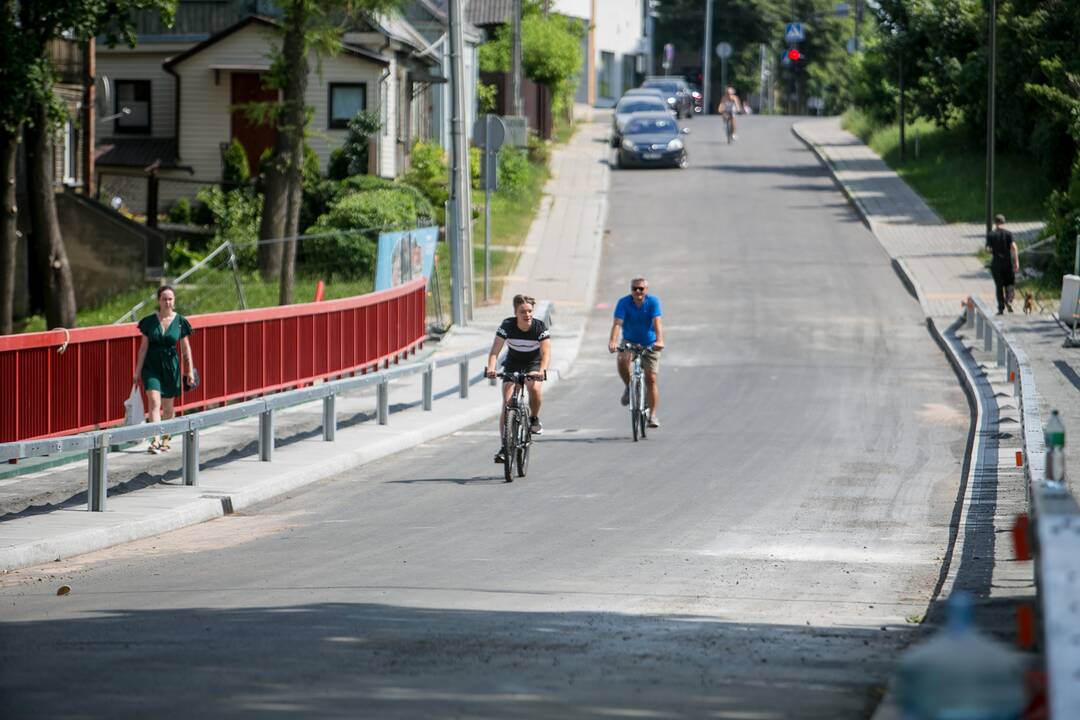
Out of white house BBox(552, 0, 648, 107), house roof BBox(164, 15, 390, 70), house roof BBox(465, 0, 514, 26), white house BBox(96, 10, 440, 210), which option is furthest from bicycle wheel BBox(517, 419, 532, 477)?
white house BBox(552, 0, 648, 107)

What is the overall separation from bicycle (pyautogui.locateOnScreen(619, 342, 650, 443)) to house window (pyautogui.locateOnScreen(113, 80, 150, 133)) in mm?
29881

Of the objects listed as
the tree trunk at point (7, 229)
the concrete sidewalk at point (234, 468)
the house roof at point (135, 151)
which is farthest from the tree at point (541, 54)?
the tree trunk at point (7, 229)

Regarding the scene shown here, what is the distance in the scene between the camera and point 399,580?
1041 centimetres

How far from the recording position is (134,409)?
15812mm

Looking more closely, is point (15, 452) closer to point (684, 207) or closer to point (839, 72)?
point (684, 207)

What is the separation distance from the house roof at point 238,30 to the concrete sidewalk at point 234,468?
541 inches

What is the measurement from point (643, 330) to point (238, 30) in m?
27.4

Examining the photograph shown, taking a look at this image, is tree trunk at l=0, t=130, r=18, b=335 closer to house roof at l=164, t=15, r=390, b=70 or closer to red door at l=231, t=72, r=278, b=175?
red door at l=231, t=72, r=278, b=175

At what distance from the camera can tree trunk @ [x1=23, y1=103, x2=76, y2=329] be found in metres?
30.5

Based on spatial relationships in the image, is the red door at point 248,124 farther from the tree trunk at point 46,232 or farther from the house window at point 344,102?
the tree trunk at point 46,232

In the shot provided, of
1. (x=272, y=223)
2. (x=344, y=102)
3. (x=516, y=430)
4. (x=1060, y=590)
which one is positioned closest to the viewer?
(x=1060, y=590)

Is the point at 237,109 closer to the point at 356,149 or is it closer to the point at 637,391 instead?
the point at 356,149

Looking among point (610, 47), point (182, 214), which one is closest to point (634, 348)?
point (182, 214)

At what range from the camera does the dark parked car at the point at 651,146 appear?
53281mm
